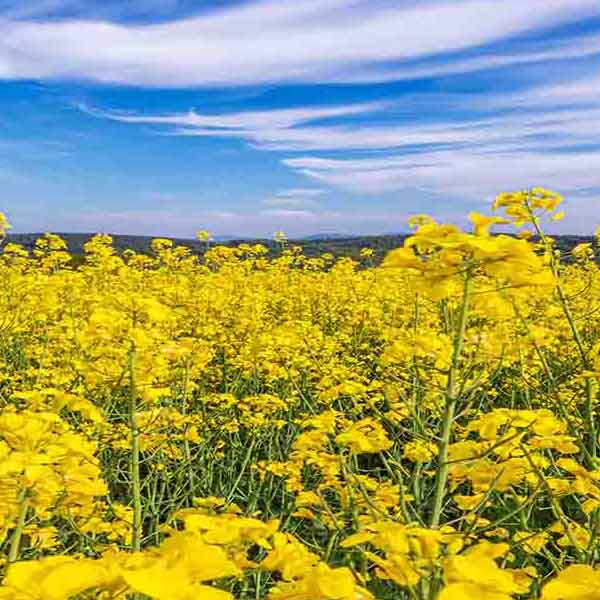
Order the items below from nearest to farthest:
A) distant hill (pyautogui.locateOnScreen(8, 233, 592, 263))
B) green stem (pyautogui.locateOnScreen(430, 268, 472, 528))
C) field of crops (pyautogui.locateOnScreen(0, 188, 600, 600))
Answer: field of crops (pyautogui.locateOnScreen(0, 188, 600, 600)) → green stem (pyautogui.locateOnScreen(430, 268, 472, 528)) → distant hill (pyautogui.locateOnScreen(8, 233, 592, 263))

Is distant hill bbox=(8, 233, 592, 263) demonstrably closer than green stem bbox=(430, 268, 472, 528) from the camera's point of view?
No

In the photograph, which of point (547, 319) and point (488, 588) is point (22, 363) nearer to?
point (547, 319)

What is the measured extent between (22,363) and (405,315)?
4.35m

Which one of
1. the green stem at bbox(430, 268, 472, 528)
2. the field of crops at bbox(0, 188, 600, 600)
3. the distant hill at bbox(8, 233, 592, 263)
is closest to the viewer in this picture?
the field of crops at bbox(0, 188, 600, 600)

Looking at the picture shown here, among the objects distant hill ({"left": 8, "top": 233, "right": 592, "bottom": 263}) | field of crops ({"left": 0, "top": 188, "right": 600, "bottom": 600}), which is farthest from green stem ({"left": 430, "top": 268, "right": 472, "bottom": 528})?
distant hill ({"left": 8, "top": 233, "right": 592, "bottom": 263})

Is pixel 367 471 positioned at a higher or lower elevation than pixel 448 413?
lower

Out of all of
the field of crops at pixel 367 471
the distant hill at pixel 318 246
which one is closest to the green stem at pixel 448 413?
the field of crops at pixel 367 471

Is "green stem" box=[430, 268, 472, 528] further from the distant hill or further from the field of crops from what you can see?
the distant hill

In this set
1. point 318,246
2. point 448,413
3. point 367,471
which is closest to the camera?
point 448,413

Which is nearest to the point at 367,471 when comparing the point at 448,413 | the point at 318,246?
the point at 448,413

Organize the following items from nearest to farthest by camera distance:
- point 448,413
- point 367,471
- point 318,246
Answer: point 448,413
point 367,471
point 318,246

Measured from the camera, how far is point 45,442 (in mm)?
1677

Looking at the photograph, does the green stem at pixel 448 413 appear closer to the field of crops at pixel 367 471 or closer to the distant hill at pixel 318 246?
the field of crops at pixel 367 471

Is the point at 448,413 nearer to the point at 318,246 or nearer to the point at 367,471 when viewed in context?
the point at 367,471
